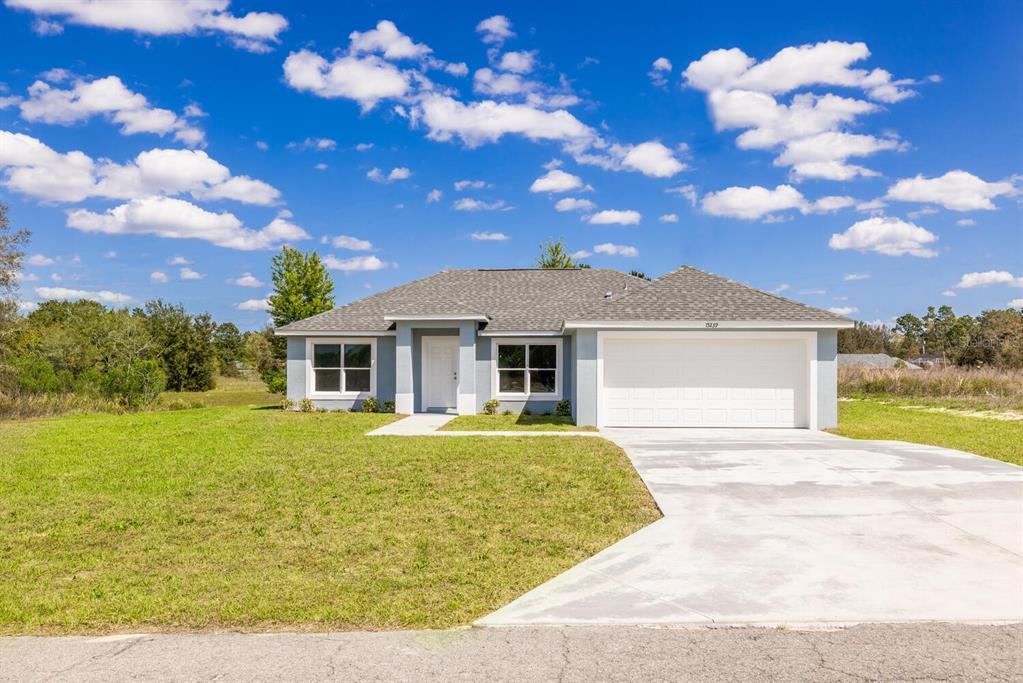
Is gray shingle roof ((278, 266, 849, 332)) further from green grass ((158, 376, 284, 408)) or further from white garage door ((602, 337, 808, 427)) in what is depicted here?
green grass ((158, 376, 284, 408))

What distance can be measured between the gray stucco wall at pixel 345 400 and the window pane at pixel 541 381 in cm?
452

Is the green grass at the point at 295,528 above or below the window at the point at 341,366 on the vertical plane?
below

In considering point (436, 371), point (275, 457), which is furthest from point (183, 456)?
point (436, 371)

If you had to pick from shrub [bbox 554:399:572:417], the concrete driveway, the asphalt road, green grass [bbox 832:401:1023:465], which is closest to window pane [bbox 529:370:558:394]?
shrub [bbox 554:399:572:417]

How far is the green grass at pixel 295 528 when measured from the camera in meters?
5.33

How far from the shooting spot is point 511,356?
21000 millimetres

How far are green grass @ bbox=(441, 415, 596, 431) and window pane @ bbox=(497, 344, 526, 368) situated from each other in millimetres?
1827

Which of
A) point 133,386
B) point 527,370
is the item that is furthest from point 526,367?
point 133,386

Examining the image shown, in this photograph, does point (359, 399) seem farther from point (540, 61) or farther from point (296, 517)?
point (296, 517)

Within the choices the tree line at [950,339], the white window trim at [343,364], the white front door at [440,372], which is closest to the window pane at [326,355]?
the white window trim at [343,364]

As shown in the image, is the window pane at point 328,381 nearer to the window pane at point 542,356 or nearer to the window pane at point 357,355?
the window pane at point 357,355

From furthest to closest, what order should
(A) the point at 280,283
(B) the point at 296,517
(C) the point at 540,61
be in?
(A) the point at 280,283, (C) the point at 540,61, (B) the point at 296,517

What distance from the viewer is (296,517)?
811cm

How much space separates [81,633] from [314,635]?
1.77m
